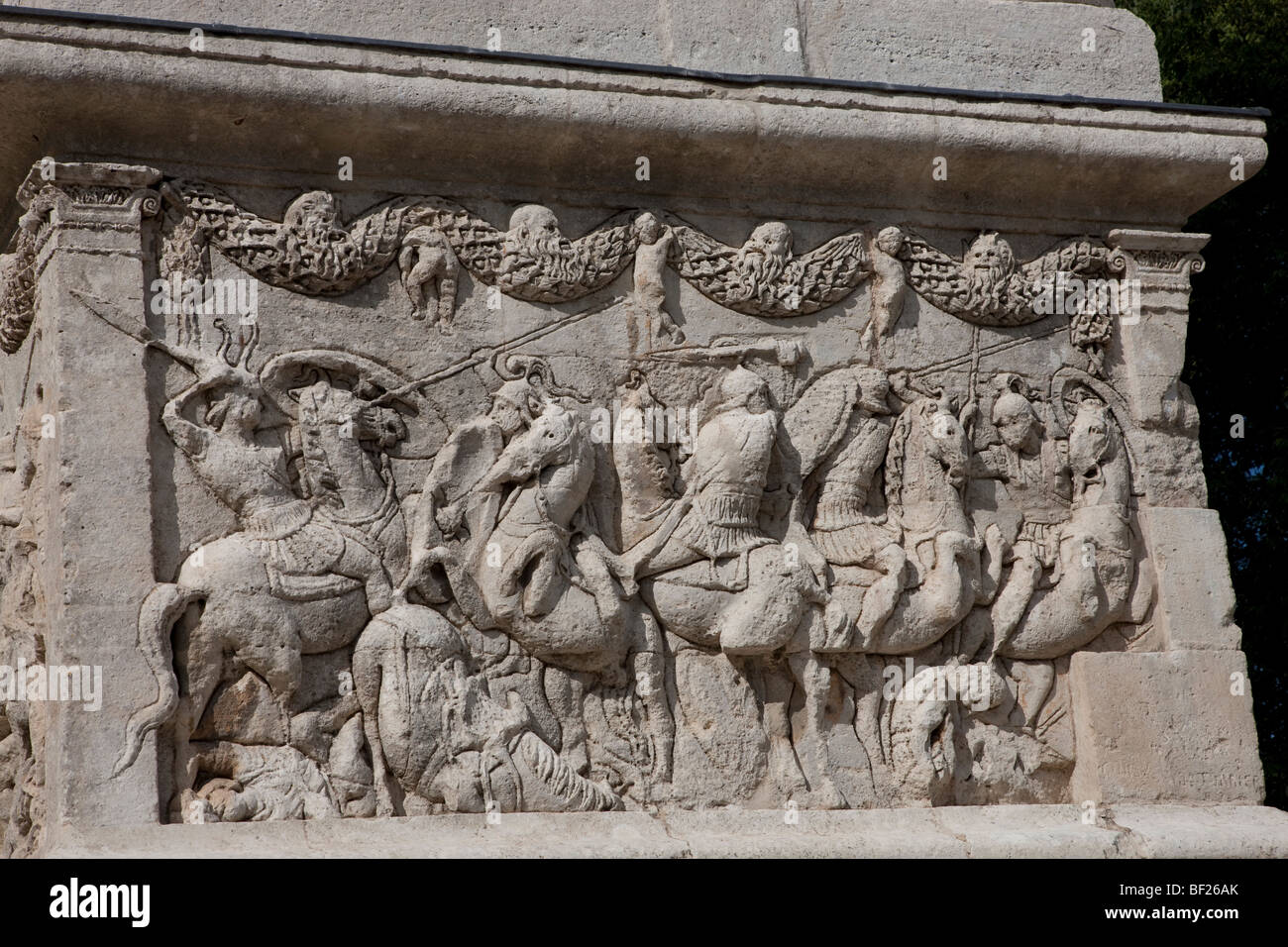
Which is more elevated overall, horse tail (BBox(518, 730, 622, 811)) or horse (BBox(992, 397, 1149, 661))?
horse (BBox(992, 397, 1149, 661))

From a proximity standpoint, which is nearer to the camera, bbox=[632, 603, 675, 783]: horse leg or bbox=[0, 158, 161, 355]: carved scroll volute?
bbox=[0, 158, 161, 355]: carved scroll volute

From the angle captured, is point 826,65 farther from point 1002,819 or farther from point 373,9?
point 1002,819

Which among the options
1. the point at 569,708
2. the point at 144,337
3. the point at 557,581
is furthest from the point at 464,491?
the point at 144,337

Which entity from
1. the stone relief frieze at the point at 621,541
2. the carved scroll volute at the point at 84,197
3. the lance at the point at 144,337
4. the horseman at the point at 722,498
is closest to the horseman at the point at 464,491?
the stone relief frieze at the point at 621,541

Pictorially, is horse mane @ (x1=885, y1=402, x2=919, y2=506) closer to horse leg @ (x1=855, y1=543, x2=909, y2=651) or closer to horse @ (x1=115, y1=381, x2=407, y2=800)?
horse leg @ (x1=855, y1=543, x2=909, y2=651)

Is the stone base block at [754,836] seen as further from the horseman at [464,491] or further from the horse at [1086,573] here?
the horseman at [464,491]

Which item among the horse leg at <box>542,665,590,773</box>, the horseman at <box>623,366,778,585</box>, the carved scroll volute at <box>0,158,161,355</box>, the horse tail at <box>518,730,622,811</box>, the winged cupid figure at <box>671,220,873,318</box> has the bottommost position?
the horse tail at <box>518,730,622,811</box>

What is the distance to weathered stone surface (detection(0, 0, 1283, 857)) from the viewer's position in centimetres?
610

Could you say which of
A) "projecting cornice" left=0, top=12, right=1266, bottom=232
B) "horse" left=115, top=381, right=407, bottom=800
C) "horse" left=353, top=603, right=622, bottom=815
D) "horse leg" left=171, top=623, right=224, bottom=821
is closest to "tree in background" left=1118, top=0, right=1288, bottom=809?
"projecting cornice" left=0, top=12, right=1266, bottom=232

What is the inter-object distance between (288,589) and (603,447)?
3.99 feet

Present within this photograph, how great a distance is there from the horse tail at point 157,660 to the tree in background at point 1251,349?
7.44 m

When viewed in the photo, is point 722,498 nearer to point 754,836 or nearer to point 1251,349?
point 754,836

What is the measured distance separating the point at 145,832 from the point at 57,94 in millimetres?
2345

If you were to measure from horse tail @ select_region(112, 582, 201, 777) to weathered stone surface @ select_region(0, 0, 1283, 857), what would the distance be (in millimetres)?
11
